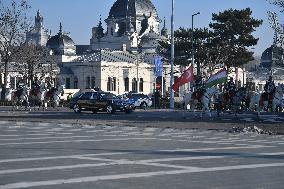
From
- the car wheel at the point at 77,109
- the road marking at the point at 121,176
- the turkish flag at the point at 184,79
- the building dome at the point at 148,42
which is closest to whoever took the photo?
the road marking at the point at 121,176

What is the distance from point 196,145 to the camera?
18.8 metres

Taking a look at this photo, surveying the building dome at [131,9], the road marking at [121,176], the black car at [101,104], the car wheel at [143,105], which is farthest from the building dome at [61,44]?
the road marking at [121,176]

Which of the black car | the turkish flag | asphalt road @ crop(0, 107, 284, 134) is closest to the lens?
asphalt road @ crop(0, 107, 284, 134)

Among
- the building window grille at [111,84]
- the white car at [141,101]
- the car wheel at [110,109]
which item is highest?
the building window grille at [111,84]

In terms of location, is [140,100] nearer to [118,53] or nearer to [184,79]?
[184,79]

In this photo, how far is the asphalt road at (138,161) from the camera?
36.2ft

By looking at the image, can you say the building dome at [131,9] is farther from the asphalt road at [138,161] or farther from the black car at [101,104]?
the asphalt road at [138,161]

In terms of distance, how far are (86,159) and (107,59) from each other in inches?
4506

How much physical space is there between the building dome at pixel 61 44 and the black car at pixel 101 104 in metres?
105

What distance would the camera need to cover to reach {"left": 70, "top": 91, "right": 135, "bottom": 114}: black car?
44.1m

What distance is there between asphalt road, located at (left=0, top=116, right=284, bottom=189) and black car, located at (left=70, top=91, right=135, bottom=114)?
2134cm

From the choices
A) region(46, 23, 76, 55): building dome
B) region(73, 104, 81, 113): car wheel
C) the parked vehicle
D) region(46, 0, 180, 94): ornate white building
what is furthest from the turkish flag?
region(46, 23, 76, 55): building dome

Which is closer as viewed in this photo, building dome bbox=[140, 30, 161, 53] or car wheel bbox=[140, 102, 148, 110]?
car wheel bbox=[140, 102, 148, 110]

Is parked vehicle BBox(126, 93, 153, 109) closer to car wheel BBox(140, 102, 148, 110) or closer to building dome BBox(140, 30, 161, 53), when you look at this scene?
car wheel BBox(140, 102, 148, 110)
